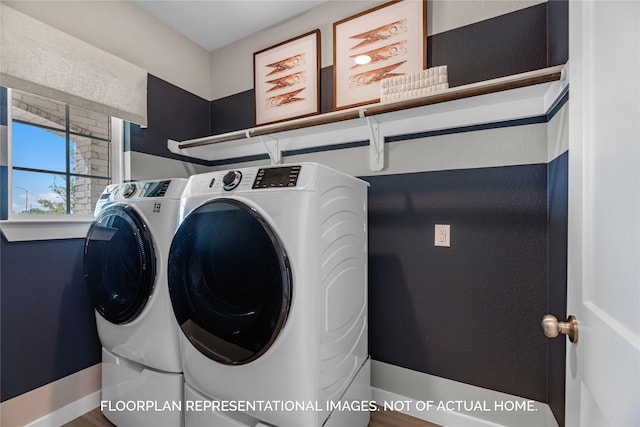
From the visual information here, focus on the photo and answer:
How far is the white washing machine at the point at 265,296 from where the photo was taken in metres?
1.01

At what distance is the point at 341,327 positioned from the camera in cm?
126

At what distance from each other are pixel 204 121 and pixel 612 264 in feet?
8.65

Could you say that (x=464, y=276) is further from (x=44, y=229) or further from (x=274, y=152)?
(x=44, y=229)

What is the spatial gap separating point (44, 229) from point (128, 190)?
50cm

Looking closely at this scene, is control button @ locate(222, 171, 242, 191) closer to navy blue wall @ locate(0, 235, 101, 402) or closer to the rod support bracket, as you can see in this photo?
the rod support bracket

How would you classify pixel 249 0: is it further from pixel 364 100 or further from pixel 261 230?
pixel 261 230

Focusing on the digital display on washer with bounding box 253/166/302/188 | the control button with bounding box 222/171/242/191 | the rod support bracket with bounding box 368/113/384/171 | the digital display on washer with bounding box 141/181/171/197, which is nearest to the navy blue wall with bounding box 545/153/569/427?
the rod support bracket with bounding box 368/113/384/171

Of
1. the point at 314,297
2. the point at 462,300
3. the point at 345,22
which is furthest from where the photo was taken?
the point at 345,22

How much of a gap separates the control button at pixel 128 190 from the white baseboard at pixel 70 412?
1192mm

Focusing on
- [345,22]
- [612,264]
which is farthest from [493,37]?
[612,264]

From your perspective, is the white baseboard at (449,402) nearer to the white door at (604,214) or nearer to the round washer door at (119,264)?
the white door at (604,214)

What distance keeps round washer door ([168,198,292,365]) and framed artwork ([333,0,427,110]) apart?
117 cm

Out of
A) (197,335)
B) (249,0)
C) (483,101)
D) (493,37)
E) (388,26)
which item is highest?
(249,0)

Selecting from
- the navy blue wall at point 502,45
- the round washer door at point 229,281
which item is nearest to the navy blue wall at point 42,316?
the round washer door at point 229,281
